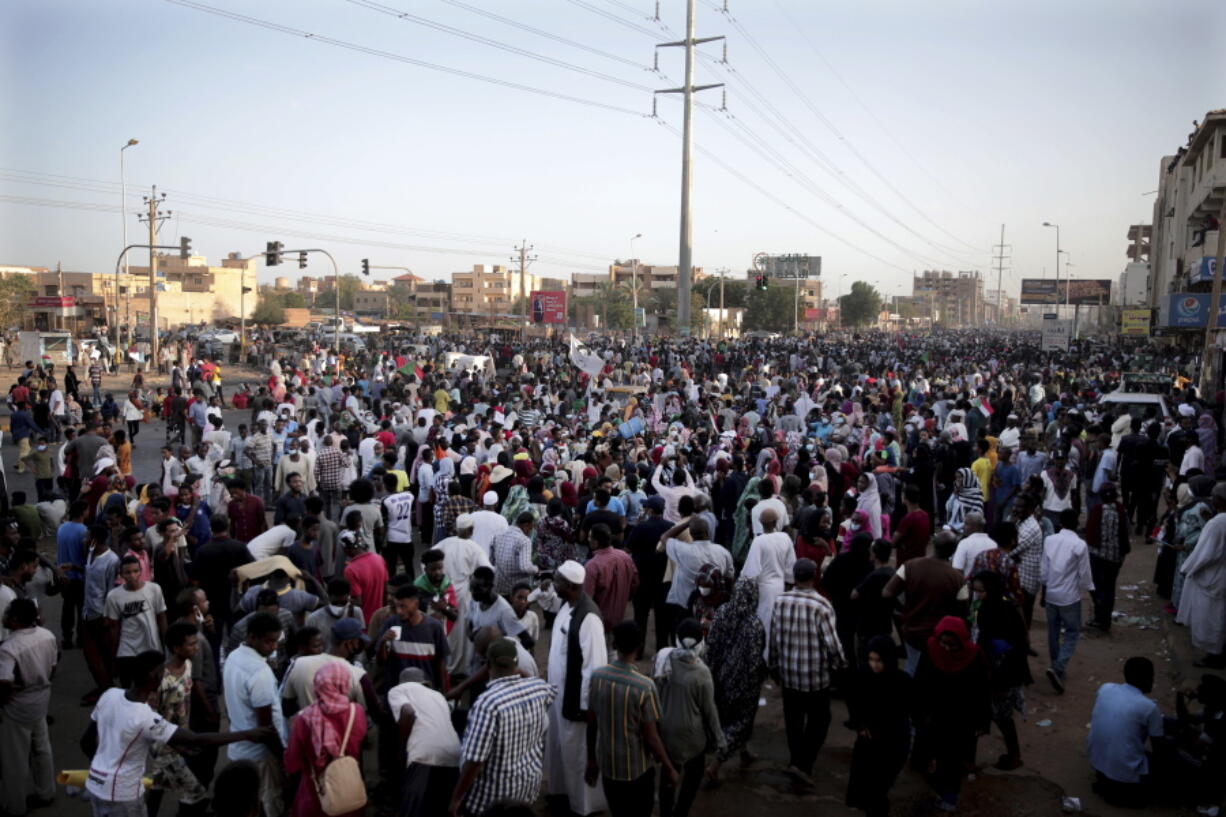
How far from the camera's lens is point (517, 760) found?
461 centimetres

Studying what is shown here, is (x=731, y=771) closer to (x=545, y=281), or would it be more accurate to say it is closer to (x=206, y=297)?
(x=206, y=297)

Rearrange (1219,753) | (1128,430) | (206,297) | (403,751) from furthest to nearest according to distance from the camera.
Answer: (206,297)
(1128,430)
(1219,753)
(403,751)

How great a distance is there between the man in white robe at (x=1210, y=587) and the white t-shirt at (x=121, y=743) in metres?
7.98

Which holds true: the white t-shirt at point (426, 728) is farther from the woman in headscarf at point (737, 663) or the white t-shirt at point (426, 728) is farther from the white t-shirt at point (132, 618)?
the white t-shirt at point (132, 618)

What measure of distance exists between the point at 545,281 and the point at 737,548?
158764mm

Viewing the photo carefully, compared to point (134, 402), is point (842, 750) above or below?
below

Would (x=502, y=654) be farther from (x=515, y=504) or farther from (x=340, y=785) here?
(x=515, y=504)

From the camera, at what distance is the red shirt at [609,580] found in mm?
7023

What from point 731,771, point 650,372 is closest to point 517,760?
point 731,771

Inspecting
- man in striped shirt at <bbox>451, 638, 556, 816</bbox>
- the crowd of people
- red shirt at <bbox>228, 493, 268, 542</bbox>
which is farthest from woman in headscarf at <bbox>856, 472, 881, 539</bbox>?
red shirt at <bbox>228, 493, 268, 542</bbox>

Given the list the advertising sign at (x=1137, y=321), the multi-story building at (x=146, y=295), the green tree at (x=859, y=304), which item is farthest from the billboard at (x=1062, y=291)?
the multi-story building at (x=146, y=295)

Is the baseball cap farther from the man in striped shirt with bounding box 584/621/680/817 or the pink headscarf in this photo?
the pink headscarf

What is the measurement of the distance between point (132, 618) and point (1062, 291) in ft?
407

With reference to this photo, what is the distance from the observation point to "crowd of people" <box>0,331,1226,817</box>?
4.70 meters
